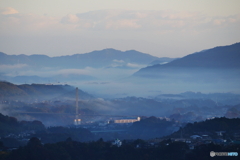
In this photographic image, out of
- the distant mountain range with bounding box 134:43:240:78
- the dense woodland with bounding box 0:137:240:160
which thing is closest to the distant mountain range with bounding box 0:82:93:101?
the distant mountain range with bounding box 134:43:240:78

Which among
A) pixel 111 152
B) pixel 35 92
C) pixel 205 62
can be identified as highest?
pixel 205 62

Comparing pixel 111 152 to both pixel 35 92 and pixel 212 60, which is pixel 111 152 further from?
pixel 212 60

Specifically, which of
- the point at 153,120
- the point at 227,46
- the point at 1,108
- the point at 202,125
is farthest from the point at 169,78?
the point at 202,125

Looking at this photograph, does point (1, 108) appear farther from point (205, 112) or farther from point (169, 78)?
point (169, 78)

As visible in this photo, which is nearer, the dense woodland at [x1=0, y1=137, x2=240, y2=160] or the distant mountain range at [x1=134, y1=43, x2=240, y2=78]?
the dense woodland at [x1=0, y1=137, x2=240, y2=160]

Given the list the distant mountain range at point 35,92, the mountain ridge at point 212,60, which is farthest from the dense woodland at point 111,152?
the mountain ridge at point 212,60

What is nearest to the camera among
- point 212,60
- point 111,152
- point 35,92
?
point 111,152

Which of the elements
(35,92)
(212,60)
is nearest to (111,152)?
(35,92)

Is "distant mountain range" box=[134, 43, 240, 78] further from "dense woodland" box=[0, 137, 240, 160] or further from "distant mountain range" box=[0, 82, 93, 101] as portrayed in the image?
"dense woodland" box=[0, 137, 240, 160]

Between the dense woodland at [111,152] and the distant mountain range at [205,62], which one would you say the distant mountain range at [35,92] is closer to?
the distant mountain range at [205,62]
